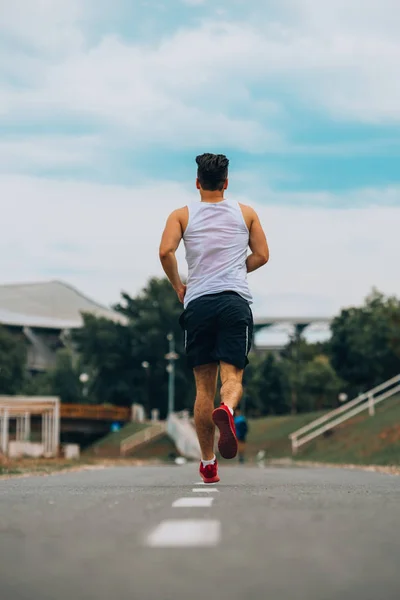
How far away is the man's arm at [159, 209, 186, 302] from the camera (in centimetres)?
848

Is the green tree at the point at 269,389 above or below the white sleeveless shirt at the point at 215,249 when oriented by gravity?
above

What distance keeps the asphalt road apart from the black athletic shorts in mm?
2431

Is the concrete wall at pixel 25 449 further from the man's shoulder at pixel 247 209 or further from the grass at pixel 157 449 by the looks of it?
the man's shoulder at pixel 247 209

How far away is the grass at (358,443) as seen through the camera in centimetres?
3069

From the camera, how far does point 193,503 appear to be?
556cm

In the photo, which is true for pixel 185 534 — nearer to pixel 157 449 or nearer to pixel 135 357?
pixel 157 449

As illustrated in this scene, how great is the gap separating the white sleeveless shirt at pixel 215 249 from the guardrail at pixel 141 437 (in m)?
71.6

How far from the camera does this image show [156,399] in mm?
102938

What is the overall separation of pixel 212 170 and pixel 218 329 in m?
1.24

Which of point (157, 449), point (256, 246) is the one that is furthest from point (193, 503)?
point (157, 449)

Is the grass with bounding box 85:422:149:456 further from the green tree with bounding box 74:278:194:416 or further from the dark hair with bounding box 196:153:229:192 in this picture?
the dark hair with bounding box 196:153:229:192

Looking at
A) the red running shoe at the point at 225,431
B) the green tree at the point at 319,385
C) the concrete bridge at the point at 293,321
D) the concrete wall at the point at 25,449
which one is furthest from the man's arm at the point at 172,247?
the concrete bridge at the point at 293,321

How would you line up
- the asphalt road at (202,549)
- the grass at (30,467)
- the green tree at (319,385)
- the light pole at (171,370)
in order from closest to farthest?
the asphalt road at (202,549) → the grass at (30,467) → the light pole at (171,370) → the green tree at (319,385)

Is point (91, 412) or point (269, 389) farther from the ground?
point (269, 389)
